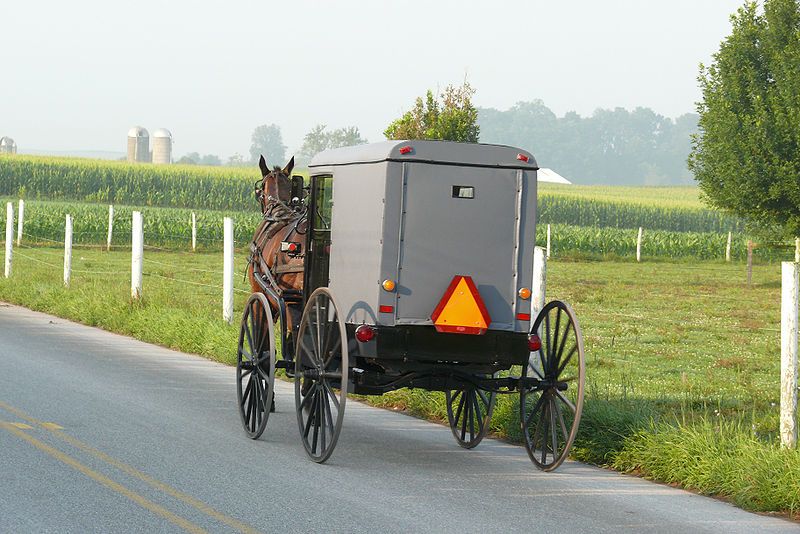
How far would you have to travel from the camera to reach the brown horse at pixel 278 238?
40.4ft

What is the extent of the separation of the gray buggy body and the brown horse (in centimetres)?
247

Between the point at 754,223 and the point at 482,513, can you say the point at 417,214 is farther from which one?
the point at 754,223

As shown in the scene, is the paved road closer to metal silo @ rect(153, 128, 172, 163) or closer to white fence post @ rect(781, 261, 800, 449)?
white fence post @ rect(781, 261, 800, 449)

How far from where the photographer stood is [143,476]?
862 centimetres

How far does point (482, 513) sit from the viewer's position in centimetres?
792

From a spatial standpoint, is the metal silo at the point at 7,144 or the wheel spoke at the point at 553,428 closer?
the wheel spoke at the point at 553,428

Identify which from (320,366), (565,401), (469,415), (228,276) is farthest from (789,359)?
(228,276)

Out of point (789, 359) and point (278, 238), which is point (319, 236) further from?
point (789, 359)

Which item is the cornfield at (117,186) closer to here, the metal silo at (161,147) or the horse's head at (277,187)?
the horse's head at (277,187)

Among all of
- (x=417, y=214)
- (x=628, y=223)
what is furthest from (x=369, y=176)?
(x=628, y=223)

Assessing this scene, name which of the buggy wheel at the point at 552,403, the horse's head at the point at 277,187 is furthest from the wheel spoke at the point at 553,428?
the horse's head at the point at 277,187

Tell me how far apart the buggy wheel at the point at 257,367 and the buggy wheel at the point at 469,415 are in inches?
63.6

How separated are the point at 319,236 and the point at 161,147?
14176 cm

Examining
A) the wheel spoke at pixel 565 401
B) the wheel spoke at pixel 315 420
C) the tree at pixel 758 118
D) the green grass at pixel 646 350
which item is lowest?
the green grass at pixel 646 350
